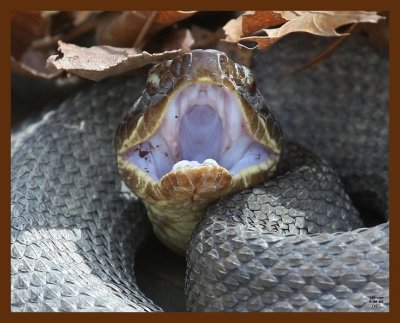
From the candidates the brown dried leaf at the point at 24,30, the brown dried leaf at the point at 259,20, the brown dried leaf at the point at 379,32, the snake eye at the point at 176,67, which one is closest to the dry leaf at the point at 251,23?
the brown dried leaf at the point at 259,20

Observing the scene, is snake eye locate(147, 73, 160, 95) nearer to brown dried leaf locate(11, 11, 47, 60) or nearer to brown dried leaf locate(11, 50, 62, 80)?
brown dried leaf locate(11, 50, 62, 80)

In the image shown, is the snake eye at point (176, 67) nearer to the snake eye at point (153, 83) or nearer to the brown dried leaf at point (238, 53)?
the snake eye at point (153, 83)

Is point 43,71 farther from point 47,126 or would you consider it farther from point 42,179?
point 42,179

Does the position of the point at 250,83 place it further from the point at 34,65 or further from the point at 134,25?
the point at 34,65

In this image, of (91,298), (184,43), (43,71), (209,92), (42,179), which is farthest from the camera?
(43,71)


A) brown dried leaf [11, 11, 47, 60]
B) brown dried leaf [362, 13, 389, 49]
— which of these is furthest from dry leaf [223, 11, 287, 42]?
brown dried leaf [11, 11, 47, 60]

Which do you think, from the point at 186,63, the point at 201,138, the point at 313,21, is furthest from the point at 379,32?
the point at 186,63

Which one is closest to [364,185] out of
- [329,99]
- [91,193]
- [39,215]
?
[329,99]
